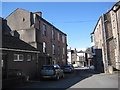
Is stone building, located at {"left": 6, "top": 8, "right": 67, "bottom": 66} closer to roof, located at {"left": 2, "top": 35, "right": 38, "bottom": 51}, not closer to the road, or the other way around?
roof, located at {"left": 2, "top": 35, "right": 38, "bottom": 51}

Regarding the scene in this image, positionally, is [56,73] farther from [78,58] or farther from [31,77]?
[78,58]

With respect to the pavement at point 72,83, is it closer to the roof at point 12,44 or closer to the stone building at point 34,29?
the roof at point 12,44

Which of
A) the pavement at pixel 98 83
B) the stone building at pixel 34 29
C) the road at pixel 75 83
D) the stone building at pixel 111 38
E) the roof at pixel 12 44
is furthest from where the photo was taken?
the stone building at pixel 111 38

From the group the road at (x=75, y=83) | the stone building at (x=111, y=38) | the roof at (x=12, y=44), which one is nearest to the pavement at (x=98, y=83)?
the road at (x=75, y=83)

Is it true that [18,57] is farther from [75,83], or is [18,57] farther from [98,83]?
[98,83]

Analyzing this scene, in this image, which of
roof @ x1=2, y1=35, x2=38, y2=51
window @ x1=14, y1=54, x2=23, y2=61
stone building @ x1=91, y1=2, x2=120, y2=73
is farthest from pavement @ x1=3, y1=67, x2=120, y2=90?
stone building @ x1=91, y1=2, x2=120, y2=73

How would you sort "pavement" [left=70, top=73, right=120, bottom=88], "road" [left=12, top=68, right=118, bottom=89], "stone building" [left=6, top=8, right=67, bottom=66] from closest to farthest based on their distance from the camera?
"pavement" [left=70, top=73, right=120, bottom=88] → "road" [left=12, top=68, right=118, bottom=89] → "stone building" [left=6, top=8, right=67, bottom=66]

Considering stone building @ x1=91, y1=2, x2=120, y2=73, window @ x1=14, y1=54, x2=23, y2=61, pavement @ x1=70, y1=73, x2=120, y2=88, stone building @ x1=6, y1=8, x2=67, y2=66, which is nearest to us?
pavement @ x1=70, y1=73, x2=120, y2=88

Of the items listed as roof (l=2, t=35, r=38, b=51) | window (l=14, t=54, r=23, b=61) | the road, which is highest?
roof (l=2, t=35, r=38, b=51)

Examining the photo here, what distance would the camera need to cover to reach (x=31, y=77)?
18.3m

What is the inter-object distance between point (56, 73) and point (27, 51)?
167 inches

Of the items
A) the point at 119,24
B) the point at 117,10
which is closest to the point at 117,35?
the point at 119,24

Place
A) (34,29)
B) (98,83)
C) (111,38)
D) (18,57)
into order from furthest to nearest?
(111,38) < (34,29) < (18,57) < (98,83)

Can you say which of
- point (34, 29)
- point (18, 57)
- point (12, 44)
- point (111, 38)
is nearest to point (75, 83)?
point (18, 57)
